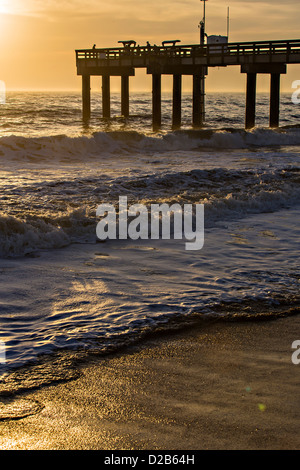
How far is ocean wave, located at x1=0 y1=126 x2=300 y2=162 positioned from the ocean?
3422 millimetres

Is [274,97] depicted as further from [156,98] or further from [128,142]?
[128,142]

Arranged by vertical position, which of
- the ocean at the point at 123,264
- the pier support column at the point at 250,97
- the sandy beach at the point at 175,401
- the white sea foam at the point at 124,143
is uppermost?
the pier support column at the point at 250,97

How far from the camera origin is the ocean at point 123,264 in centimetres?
486

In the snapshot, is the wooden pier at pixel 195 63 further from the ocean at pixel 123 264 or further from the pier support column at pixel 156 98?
the ocean at pixel 123 264

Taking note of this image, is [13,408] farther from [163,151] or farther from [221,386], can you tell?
[163,151]

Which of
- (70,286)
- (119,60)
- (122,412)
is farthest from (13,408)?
(119,60)

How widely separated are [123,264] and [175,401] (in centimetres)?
340

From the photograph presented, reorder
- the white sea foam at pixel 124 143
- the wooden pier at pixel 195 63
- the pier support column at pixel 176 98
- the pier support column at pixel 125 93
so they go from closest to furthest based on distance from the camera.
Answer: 1. the white sea foam at pixel 124 143
2. the wooden pier at pixel 195 63
3. the pier support column at pixel 176 98
4. the pier support column at pixel 125 93

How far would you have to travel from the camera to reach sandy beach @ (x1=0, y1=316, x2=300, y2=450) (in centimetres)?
332

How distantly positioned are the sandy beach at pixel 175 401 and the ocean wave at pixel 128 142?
1510 centimetres

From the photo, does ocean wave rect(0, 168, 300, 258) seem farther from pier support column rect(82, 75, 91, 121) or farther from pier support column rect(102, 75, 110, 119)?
pier support column rect(102, 75, 110, 119)

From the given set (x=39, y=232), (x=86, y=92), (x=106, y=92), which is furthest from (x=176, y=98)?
(x=39, y=232)

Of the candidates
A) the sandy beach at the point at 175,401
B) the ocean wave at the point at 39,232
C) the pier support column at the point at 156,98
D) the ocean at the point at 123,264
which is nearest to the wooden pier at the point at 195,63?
the pier support column at the point at 156,98

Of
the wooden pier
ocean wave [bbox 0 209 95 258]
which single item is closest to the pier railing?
the wooden pier
